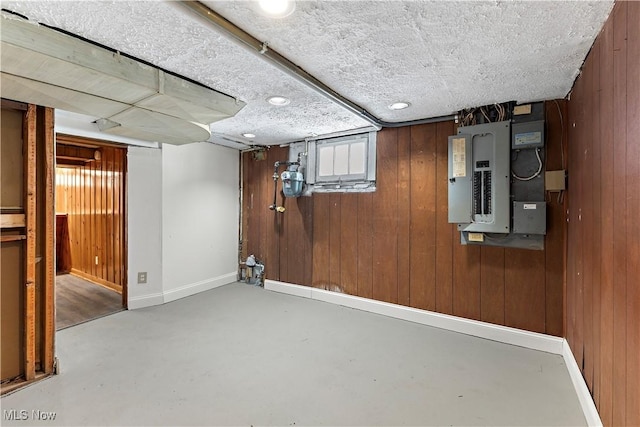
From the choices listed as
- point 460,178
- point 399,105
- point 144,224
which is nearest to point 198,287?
point 144,224

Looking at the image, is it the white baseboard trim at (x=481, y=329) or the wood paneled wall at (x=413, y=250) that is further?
the wood paneled wall at (x=413, y=250)

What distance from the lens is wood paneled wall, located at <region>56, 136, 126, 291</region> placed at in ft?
12.5

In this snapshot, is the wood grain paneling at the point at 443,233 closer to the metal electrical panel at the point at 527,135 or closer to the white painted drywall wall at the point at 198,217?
the metal electrical panel at the point at 527,135

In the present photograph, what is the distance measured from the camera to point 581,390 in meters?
1.76

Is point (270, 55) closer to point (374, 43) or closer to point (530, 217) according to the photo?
point (374, 43)

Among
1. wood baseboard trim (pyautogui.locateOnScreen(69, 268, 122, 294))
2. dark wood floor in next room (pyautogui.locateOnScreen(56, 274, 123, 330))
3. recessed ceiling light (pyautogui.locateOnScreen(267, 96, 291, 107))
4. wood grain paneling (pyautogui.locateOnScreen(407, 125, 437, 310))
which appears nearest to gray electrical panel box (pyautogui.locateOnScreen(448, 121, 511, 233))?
wood grain paneling (pyautogui.locateOnScreen(407, 125, 437, 310))

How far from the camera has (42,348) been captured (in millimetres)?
2010

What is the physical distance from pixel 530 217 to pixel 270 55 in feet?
7.59

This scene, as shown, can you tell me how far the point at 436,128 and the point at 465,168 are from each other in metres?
0.54

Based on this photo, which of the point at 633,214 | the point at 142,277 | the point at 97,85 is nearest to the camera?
the point at 633,214

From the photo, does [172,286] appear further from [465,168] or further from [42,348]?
[465,168]

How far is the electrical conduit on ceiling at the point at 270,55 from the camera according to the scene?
1.31m

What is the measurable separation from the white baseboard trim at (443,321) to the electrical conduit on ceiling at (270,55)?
1.95 m

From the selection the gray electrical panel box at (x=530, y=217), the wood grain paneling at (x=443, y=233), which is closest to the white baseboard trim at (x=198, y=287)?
the wood grain paneling at (x=443, y=233)
